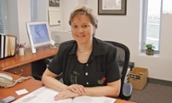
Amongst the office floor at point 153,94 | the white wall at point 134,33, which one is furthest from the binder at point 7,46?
the office floor at point 153,94

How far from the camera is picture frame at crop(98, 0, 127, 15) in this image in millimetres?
3617

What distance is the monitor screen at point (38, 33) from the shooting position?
277cm

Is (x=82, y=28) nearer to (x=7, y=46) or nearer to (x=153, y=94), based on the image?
(x=7, y=46)

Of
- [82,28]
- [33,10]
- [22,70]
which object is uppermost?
[33,10]

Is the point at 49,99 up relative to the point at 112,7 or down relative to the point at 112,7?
down

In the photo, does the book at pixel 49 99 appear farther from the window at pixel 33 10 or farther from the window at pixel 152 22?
the window at pixel 152 22

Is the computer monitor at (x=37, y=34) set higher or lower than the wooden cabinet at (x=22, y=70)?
higher

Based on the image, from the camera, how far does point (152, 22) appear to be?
11.9 ft

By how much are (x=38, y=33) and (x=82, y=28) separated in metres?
1.51

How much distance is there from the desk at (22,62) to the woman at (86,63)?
760mm

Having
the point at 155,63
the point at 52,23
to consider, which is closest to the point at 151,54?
the point at 155,63

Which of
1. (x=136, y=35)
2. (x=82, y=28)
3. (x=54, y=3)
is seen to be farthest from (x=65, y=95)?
(x=54, y=3)

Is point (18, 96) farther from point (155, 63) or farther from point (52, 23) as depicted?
point (155, 63)

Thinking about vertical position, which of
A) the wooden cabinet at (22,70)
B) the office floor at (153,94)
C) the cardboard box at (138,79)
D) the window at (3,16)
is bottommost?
the office floor at (153,94)
